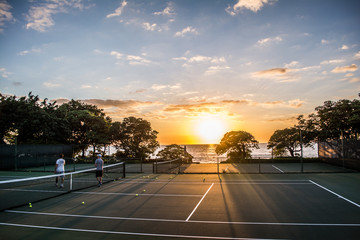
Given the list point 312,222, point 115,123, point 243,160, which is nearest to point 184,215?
point 312,222

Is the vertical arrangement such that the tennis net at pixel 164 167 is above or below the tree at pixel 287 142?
below

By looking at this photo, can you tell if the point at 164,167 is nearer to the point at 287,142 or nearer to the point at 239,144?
the point at 239,144

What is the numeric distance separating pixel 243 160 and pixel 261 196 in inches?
864

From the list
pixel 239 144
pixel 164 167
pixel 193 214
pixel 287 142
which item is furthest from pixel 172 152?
pixel 193 214

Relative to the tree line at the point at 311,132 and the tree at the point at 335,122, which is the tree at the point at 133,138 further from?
the tree at the point at 335,122

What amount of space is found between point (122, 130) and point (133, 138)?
223 cm

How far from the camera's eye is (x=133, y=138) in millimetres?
42625

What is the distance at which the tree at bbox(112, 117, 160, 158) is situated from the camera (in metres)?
42.3

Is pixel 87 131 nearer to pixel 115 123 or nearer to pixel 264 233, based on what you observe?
pixel 115 123

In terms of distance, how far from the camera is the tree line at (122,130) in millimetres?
34438

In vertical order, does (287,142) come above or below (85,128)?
below

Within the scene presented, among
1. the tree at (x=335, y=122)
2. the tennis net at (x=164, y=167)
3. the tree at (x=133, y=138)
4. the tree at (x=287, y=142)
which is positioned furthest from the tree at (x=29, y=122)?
the tree at (x=335, y=122)

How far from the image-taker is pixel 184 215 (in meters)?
10.2

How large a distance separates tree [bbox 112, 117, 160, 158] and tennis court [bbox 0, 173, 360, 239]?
26.2 metres
